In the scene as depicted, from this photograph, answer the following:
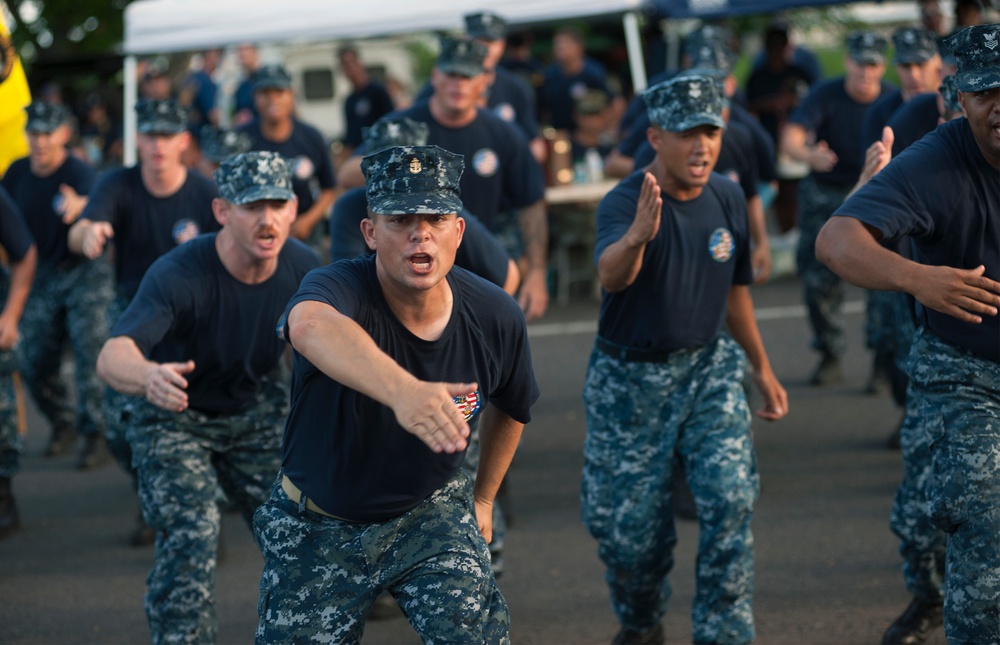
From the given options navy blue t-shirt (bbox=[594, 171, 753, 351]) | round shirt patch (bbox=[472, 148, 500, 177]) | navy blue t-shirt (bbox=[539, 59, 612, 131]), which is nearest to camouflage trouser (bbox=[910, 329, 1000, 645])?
navy blue t-shirt (bbox=[594, 171, 753, 351])

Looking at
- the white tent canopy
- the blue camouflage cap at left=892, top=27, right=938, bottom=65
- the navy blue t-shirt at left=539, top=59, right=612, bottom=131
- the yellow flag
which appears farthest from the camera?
the navy blue t-shirt at left=539, top=59, right=612, bottom=131

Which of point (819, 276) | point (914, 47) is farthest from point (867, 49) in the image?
point (914, 47)

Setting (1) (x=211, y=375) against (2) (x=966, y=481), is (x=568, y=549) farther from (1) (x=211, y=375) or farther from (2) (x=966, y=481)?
(2) (x=966, y=481)

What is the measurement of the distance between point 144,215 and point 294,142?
3017 mm

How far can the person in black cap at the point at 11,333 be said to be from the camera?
8.07 metres

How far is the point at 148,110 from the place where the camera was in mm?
7996

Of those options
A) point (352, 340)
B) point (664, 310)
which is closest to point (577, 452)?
point (664, 310)

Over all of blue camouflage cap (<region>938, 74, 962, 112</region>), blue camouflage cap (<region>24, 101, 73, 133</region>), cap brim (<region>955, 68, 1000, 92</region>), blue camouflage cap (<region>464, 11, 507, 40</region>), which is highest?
blue camouflage cap (<region>464, 11, 507, 40</region>)

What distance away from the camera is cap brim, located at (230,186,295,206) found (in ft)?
19.0

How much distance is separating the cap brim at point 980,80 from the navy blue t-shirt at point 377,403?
1.68 m

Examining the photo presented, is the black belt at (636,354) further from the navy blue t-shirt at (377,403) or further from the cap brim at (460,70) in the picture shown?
the cap brim at (460,70)

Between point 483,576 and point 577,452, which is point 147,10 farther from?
point 483,576

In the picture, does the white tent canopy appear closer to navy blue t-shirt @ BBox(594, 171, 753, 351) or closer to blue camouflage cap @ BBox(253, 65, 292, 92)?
blue camouflage cap @ BBox(253, 65, 292, 92)

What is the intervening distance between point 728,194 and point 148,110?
143 inches
